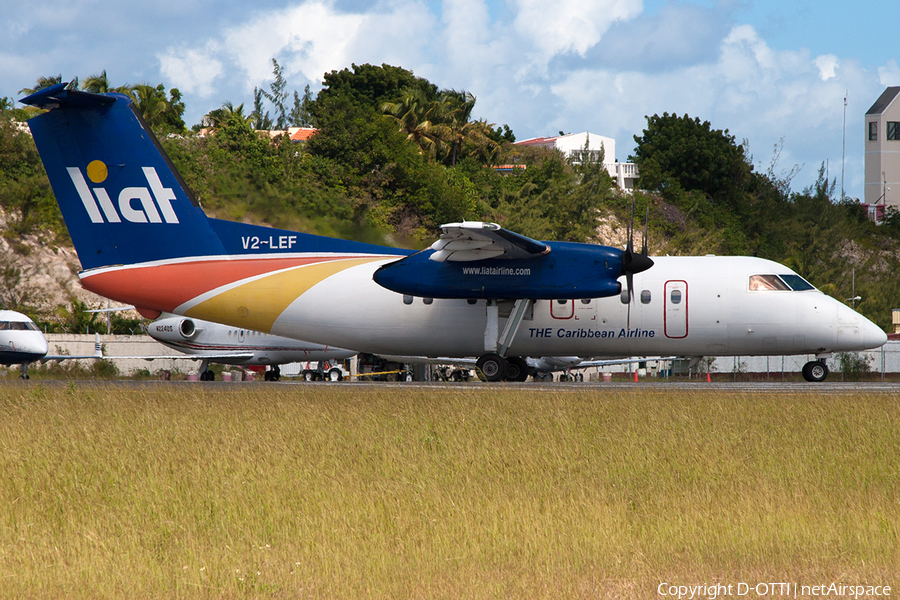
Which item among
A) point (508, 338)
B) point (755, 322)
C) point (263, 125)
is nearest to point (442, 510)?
point (508, 338)

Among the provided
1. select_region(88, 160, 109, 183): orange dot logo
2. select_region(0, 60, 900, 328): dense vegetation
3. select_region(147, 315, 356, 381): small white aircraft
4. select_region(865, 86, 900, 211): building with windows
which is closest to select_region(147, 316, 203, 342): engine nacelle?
select_region(147, 315, 356, 381): small white aircraft

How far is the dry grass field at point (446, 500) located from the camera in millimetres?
6074

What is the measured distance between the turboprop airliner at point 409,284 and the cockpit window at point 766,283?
0.11 feet

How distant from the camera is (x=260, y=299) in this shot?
70.4 feet

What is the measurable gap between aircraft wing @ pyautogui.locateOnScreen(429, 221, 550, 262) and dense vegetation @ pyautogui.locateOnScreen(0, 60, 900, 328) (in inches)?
240

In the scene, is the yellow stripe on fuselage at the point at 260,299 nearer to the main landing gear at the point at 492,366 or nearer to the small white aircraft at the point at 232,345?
the main landing gear at the point at 492,366

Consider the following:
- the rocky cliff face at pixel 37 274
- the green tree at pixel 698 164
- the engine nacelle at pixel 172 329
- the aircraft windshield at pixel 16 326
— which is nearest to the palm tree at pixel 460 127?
the green tree at pixel 698 164

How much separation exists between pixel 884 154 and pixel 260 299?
89.4 m

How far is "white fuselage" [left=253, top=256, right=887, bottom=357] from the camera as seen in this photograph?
2064cm

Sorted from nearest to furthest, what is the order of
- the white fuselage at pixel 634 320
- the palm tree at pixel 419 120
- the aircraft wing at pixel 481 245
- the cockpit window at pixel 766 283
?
the aircraft wing at pixel 481 245, the white fuselage at pixel 634 320, the cockpit window at pixel 766 283, the palm tree at pixel 419 120

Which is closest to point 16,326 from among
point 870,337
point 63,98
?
point 63,98

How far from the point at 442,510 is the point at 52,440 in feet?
22.3

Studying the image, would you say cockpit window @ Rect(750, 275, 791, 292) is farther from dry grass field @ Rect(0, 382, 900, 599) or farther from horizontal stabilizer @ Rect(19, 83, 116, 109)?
horizontal stabilizer @ Rect(19, 83, 116, 109)

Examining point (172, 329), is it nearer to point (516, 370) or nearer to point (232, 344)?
point (232, 344)
